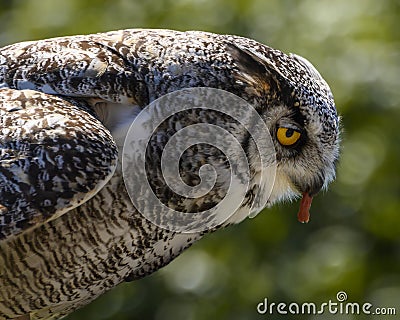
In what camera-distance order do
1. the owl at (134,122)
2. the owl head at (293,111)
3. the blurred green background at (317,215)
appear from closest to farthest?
the owl at (134,122) → the owl head at (293,111) → the blurred green background at (317,215)

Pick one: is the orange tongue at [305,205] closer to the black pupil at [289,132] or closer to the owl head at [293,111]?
the owl head at [293,111]

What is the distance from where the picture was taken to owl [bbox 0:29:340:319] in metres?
3.35

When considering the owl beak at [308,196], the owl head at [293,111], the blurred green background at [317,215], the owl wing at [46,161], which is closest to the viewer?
the owl wing at [46,161]

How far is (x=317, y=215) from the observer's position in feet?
19.1

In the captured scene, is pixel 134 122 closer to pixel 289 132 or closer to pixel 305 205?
pixel 289 132

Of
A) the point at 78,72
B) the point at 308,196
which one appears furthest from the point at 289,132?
the point at 78,72

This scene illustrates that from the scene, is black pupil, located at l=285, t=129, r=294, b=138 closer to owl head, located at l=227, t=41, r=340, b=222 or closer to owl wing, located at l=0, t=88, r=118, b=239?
owl head, located at l=227, t=41, r=340, b=222

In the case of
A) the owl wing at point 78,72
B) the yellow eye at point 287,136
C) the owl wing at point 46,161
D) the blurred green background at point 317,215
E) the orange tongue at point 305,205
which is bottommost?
the owl wing at point 46,161

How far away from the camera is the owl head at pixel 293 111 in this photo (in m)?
3.48

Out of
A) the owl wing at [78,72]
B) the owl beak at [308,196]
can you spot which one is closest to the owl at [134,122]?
the owl wing at [78,72]

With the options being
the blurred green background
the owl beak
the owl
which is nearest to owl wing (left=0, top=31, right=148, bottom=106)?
the owl

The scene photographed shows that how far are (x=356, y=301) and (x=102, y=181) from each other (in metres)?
2.66

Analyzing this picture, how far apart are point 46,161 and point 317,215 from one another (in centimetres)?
296

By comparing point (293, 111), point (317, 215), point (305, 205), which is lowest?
point (305, 205)
